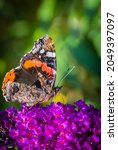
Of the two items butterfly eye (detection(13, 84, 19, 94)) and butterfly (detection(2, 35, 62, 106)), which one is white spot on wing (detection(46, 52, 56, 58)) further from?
butterfly eye (detection(13, 84, 19, 94))

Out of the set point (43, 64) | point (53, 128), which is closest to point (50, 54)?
point (43, 64)

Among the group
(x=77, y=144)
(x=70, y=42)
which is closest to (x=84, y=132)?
(x=77, y=144)

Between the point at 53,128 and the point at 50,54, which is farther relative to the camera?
the point at 50,54

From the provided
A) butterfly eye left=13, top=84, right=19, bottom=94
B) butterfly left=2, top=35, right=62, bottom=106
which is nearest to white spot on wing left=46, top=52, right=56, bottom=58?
butterfly left=2, top=35, right=62, bottom=106

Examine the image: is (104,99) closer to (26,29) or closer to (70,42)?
(70,42)

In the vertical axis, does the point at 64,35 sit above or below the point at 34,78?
above

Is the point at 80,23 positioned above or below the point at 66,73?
above

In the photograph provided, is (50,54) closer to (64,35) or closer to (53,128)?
(64,35)
